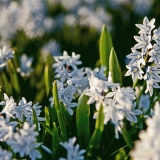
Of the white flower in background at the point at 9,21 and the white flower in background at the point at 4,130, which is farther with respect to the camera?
the white flower in background at the point at 9,21

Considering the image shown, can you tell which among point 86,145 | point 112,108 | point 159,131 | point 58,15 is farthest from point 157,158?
point 58,15

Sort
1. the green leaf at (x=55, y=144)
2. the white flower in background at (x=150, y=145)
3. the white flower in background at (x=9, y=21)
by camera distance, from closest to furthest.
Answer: the white flower in background at (x=150, y=145) → the green leaf at (x=55, y=144) → the white flower in background at (x=9, y=21)

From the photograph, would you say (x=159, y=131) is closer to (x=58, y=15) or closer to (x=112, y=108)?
(x=112, y=108)

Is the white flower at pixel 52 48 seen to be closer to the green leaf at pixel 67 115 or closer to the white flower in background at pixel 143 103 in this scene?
the white flower in background at pixel 143 103

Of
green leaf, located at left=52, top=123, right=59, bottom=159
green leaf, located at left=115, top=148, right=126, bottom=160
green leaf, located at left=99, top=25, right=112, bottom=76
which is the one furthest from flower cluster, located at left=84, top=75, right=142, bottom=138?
green leaf, located at left=99, top=25, right=112, bottom=76

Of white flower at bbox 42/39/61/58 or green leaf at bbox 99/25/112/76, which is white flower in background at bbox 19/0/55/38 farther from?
green leaf at bbox 99/25/112/76

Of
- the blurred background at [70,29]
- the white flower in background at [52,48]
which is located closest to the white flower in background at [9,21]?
the blurred background at [70,29]

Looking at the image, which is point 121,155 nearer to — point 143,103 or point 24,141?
point 24,141
